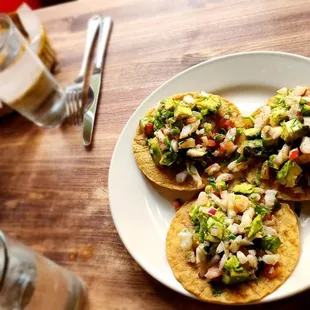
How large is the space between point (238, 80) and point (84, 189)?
29.1 inches

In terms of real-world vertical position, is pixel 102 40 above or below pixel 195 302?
above

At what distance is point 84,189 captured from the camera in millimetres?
1801

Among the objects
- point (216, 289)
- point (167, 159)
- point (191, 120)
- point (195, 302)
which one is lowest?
point (195, 302)

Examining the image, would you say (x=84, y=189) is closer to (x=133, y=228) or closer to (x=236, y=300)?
(x=133, y=228)

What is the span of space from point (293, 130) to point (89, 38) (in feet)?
3.98

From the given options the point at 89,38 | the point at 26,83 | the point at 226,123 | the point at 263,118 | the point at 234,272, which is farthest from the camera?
the point at 89,38

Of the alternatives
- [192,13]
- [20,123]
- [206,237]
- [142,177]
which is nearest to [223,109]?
[142,177]

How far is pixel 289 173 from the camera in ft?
4.30

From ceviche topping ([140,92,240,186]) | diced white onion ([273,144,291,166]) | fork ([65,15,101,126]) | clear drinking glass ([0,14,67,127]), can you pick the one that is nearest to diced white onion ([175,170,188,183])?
ceviche topping ([140,92,240,186])

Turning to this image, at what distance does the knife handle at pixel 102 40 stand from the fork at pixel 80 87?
1.4 inches

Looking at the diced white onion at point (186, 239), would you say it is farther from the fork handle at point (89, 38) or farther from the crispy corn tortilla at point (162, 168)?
the fork handle at point (89, 38)

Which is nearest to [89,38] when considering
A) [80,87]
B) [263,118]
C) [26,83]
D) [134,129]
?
[80,87]

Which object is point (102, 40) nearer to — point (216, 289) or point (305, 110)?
point (305, 110)

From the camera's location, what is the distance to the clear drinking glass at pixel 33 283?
139 cm
